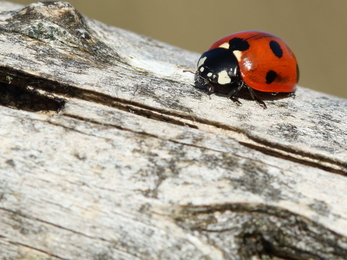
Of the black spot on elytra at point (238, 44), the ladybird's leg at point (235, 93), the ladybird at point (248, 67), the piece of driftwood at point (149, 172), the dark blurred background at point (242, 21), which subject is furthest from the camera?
the dark blurred background at point (242, 21)

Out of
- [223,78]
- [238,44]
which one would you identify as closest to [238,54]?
[238,44]

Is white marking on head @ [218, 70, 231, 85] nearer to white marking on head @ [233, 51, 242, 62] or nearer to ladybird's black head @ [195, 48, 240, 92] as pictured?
ladybird's black head @ [195, 48, 240, 92]

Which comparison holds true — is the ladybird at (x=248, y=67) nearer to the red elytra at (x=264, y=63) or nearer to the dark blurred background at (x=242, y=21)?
the red elytra at (x=264, y=63)

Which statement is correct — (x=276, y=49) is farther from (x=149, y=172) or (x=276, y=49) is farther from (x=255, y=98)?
(x=149, y=172)

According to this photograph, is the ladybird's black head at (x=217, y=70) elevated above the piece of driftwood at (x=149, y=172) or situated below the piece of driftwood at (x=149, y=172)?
above

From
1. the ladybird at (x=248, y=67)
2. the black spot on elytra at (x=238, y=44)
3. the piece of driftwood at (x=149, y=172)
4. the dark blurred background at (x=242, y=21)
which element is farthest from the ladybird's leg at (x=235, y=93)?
the dark blurred background at (x=242, y=21)

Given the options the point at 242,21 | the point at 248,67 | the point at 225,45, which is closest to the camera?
the point at 248,67

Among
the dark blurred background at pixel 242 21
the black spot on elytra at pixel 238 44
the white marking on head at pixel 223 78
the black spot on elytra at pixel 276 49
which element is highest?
the black spot on elytra at pixel 276 49
